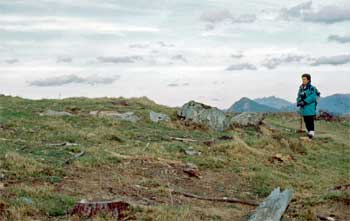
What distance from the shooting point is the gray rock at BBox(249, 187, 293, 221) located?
8.30 meters

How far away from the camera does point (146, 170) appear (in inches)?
459

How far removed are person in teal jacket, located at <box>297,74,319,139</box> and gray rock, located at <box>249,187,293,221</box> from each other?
10658 millimetres

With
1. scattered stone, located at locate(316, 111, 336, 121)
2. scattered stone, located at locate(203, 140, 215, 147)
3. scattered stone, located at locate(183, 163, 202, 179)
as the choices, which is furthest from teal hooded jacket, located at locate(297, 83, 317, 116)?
scattered stone, located at locate(183, 163, 202, 179)

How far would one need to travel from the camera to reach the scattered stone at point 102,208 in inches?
Result: 315

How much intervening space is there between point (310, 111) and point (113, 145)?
765 cm

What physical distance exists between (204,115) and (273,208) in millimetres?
11039

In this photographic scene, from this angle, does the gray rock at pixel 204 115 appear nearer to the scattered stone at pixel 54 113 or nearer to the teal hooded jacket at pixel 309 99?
the teal hooded jacket at pixel 309 99

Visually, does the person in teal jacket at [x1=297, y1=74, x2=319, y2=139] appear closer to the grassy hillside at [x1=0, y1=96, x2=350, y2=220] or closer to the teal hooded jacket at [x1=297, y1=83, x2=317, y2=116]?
the teal hooded jacket at [x1=297, y1=83, x2=317, y2=116]

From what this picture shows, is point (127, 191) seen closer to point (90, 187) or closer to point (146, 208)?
point (90, 187)

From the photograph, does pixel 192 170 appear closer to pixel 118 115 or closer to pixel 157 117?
pixel 157 117

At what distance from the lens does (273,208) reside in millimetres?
8484

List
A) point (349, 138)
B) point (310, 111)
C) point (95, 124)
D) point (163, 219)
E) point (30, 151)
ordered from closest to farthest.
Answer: point (163, 219) < point (30, 151) < point (95, 124) < point (310, 111) < point (349, 138)

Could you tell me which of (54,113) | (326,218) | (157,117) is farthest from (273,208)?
(54,113)

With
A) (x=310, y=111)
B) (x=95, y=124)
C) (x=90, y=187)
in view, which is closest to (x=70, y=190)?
(x=90, y=187)
